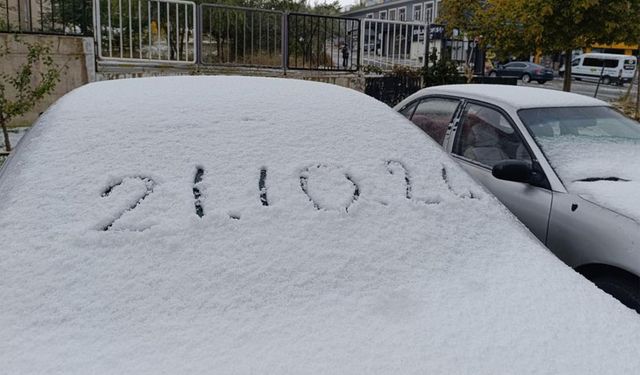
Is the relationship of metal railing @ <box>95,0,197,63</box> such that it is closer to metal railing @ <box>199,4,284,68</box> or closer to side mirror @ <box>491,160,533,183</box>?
metal railing @ <box>199,4,284,68</box>

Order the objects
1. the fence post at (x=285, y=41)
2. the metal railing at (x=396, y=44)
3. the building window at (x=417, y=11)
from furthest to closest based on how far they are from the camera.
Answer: the building window at (x=417, y=11)
the metal railing at (x=396, y=44)
the fence post at (x=285, y=41)

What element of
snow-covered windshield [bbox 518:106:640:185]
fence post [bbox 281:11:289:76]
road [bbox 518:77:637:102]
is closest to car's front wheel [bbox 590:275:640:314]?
snow-covered windshield [bbox 518:106:640:185]

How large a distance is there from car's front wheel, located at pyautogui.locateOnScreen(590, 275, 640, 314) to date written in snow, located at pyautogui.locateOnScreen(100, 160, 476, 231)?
0.96 metres

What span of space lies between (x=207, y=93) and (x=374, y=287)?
129 cm

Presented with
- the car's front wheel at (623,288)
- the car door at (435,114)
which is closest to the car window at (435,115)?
the car door at (435,114)

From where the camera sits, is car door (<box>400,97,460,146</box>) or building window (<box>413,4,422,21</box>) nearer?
car door (<box>400,97,460,146</box>)

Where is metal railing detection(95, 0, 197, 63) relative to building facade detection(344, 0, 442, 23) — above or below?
below

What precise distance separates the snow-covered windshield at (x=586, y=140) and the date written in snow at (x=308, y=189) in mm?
1222

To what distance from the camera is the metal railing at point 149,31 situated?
30.2 feet

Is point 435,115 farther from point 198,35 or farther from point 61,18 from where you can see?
point 61,18

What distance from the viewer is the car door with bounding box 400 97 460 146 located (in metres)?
4.34

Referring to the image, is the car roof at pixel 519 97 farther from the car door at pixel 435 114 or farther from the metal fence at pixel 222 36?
the metal fence at pixel 222 36

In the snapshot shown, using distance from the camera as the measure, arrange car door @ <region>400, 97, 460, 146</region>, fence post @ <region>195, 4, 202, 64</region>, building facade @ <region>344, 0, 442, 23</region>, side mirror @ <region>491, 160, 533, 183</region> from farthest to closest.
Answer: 1. building facade @ <region>344, 0, 442, 23</region>
2. fence post @ <region>195, 4, 202, 64</region>
3. car door @ <region>400, 97, 460, 146</region>
4. side mirror @ <region>491, 160, 533, 183</region>

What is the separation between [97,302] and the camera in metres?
1.62
